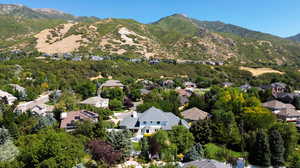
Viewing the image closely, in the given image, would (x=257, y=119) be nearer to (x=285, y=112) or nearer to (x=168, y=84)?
(x=285, y=112)

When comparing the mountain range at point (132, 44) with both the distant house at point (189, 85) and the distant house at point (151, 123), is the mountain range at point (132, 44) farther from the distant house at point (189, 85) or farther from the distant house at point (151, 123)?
the distant house at point (151, 123)

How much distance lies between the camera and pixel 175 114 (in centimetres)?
3634

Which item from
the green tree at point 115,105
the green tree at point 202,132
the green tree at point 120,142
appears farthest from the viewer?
the green tree at point 115,105

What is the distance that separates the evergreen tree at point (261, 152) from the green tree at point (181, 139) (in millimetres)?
6800

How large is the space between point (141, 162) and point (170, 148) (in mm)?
3292

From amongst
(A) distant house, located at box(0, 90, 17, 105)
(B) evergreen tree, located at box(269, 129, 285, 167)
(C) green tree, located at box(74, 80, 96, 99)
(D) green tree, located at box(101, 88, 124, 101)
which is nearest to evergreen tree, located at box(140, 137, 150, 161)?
(B) evergreen tree, located at box(269, 129, 285, 167)

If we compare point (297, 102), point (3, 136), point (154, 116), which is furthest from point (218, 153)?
point (297, 102)

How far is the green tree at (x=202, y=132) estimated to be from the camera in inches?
1059

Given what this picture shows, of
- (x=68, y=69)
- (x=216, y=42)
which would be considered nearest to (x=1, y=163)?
(x=68, y=69)

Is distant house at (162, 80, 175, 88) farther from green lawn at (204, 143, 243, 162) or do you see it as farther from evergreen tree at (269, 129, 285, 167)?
evergreen tree at (269, 129, 285, 167)

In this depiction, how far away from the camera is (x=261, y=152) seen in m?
23.6

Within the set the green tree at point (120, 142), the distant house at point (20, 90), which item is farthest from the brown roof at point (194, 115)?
the distant house at point (20, 90)

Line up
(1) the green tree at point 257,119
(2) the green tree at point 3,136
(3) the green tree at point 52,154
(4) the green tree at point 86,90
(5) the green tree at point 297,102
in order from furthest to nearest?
(4) the green tree at point 86,90, (5) the green tree at point 297,102, (1) the green tree at point 257,119, (2) the green tree at point 3,136, (3) the green tree at point 52,154

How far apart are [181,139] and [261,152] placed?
334 inches
